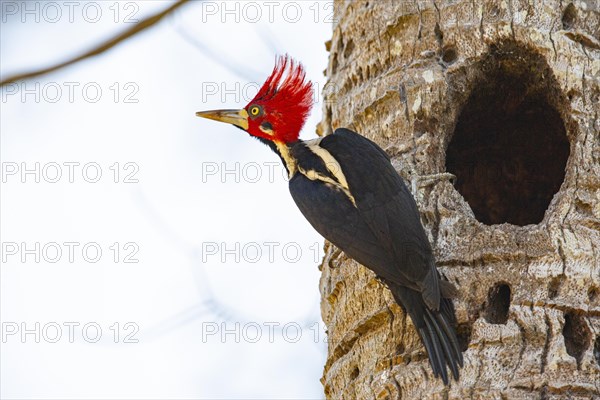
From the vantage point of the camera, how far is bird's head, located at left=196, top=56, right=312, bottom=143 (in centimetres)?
430

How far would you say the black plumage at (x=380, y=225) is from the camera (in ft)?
10.5

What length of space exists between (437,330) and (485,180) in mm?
1527

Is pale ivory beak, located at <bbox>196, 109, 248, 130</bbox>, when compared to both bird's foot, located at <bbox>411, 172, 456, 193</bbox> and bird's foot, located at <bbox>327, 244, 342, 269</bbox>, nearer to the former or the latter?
bird's foot, located at <bbox>327, 244, 342, 269</bbox>

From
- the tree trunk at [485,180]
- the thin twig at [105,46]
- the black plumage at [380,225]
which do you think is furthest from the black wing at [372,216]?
the thin twig at [105,46]

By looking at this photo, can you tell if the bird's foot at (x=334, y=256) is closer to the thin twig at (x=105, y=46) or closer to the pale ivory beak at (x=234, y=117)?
the pale ivory beak at (x=234, y=117)

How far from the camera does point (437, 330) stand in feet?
10.4

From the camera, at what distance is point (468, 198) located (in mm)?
4465

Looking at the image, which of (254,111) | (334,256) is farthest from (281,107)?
(334,256)

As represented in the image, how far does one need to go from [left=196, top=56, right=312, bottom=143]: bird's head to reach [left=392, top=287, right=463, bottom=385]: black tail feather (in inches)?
45.9

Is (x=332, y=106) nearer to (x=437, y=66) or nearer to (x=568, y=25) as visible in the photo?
(x=437, y=66)

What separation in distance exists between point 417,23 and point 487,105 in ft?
1.59

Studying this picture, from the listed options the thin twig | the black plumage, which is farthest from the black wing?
the thin twig

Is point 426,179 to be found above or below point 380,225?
above

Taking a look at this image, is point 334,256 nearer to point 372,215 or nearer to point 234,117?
point 372,215
